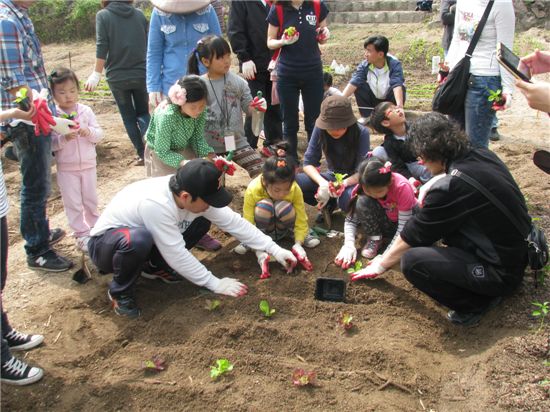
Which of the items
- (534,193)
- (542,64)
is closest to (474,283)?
(542,64)

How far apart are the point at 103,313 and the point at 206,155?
1536mm

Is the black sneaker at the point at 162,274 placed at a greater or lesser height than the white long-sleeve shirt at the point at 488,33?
lesser

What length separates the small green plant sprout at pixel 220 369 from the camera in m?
2.91

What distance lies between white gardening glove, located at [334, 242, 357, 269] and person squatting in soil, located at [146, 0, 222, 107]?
2055mm

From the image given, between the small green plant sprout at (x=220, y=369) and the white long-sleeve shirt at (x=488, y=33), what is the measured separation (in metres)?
3.15

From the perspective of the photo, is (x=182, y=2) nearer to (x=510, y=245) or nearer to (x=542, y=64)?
(x=542, y=64)

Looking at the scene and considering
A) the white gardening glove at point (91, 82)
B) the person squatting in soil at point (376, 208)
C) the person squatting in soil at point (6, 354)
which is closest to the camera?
the person squatting in soil at point (6, 354)

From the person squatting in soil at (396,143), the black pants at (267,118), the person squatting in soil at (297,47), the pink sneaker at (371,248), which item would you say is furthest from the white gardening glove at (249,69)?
the pink sneaker at (371,248)

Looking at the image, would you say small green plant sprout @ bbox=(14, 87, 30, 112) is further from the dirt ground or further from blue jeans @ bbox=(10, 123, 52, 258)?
the dirt ground

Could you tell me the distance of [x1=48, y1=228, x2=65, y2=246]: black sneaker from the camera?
443 centimetres

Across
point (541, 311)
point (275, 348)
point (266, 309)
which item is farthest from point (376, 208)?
point (275, 348)

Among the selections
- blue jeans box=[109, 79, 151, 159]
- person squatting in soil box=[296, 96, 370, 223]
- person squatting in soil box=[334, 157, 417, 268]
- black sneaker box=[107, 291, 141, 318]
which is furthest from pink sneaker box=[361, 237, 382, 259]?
blue jeans box=[109, 79, 151, 159]

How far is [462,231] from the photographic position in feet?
10.5

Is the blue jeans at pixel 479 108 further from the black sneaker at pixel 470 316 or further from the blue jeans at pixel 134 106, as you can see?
the blue jeans at pixel 134 106
